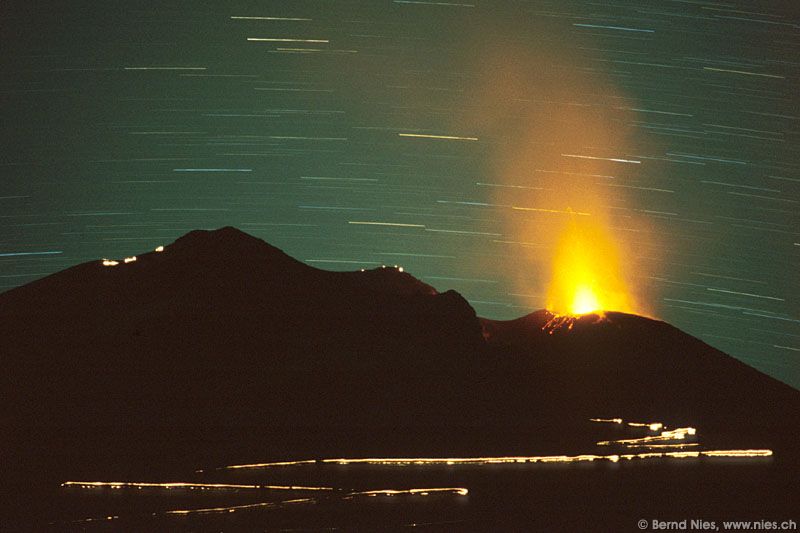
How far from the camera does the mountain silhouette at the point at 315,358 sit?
8081 cm

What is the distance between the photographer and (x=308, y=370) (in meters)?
89.4

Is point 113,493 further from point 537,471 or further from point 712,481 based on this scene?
point 712,481

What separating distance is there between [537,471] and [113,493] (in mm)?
22028

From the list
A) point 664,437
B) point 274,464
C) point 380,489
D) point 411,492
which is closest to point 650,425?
point 664,437

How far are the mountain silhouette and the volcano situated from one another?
266mm

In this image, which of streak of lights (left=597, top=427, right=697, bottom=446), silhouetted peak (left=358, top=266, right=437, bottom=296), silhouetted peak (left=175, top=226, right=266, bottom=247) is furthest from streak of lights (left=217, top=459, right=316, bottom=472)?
silhouetted peak (left=175, top=226, right=266, bottom=247)

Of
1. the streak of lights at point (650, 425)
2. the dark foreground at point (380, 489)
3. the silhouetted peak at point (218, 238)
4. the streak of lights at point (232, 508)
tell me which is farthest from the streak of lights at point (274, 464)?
the silhouetted peak at point (218, 238)

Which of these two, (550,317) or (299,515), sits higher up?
(550,317)

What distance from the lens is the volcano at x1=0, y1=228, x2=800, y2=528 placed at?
70312mm

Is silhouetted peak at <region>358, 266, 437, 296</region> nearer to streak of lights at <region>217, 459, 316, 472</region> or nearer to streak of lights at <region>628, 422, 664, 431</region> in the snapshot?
streak of lights at <region>628, 422, 664, 431</region>

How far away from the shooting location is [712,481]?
4475 cm

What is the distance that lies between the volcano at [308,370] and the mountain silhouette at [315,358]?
0.27 m

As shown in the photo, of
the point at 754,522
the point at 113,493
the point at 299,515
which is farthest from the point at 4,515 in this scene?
the point at 754,522

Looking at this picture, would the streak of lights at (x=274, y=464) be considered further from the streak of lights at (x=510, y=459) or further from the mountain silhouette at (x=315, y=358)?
the mountain silhouette at (x=315, y=358)
